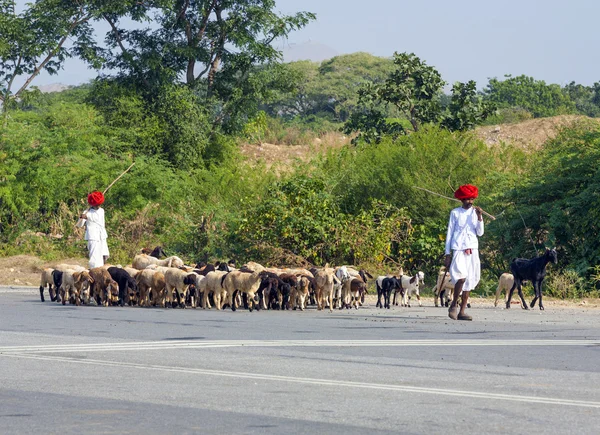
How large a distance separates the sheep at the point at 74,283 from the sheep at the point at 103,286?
13cm

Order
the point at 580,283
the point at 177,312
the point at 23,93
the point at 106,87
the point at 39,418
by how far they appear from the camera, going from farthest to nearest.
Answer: the point at 23,93 < the point at 106,87 < the point at 580,283 < the point at 177,312 < the point at 39,418

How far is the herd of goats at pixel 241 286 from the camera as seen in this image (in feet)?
66.6

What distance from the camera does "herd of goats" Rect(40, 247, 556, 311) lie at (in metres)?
20.3

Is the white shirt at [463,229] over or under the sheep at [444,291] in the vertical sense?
over

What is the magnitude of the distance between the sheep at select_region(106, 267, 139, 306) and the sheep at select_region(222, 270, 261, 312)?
7.40 ft

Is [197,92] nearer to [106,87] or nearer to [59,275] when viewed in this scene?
[106,87]

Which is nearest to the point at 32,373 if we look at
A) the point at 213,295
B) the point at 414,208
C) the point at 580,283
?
the point at 213,295

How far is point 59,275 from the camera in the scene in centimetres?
2203

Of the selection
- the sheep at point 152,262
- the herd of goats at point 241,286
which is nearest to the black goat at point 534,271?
the herd of goats at point 241,286

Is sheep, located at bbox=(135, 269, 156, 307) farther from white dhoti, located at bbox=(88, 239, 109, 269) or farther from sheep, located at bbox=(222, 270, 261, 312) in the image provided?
sheep, located at bbox=(222, 270, 261, 312)

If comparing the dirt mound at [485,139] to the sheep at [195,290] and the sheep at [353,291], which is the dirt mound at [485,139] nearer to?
the sheep at [353,291]

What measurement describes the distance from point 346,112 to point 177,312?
229ft

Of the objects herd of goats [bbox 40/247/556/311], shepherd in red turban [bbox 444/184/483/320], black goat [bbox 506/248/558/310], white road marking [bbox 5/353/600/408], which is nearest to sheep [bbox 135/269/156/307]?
herd of goats [bbox 40/247/556/311]

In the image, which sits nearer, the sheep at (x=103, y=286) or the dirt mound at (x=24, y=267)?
the sheep at (x=103, y=286)
